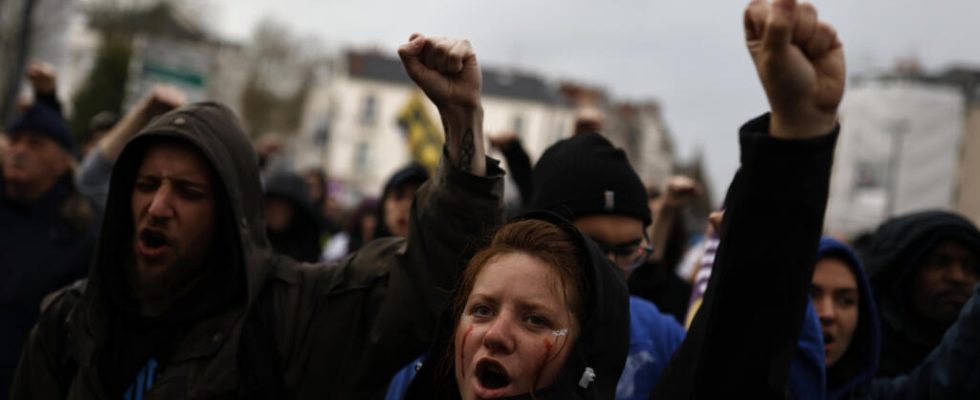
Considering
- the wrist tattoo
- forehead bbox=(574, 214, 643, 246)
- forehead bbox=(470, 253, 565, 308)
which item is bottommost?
forehead bbox=(574, 214, 643, 246)

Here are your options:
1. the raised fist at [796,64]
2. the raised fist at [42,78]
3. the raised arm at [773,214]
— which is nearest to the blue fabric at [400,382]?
the raised arm at [773,214]

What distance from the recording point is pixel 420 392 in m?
2.52

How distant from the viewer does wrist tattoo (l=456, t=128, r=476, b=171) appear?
2638 millimetres

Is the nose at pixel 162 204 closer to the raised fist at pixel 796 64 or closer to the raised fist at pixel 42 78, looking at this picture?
the raised fist at pixel 796 64

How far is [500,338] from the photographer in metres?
2.22

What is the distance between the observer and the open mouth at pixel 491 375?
2232 mm

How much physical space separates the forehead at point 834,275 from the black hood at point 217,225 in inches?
67.6

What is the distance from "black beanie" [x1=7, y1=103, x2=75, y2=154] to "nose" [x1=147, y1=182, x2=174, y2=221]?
89.1 inches

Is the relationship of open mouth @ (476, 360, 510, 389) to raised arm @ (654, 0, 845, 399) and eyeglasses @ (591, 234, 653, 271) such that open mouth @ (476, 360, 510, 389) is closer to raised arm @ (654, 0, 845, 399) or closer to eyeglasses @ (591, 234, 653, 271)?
raised arm @ (654, 0, 845, 399)

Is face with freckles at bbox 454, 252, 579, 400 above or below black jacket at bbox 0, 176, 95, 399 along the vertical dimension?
above

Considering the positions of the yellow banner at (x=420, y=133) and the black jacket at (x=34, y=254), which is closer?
the black jacket at (x=34, y=254)

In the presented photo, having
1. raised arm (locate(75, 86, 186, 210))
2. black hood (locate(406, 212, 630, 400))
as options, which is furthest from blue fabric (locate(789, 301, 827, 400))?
raised arm (locate(75, 86, 186, 210))

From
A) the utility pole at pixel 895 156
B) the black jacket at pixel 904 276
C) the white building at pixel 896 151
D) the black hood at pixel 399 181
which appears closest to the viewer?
the black jacket at pixel 904 276

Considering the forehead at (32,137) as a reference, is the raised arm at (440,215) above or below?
above
